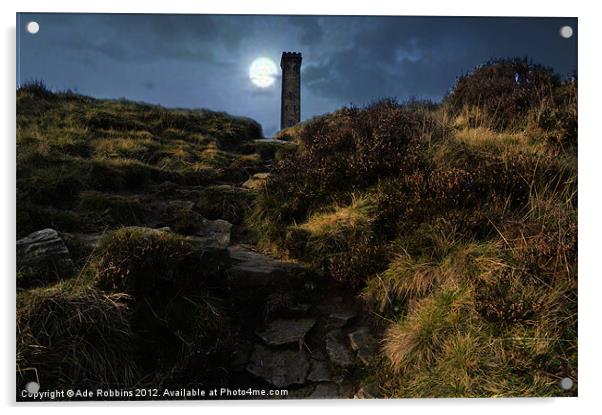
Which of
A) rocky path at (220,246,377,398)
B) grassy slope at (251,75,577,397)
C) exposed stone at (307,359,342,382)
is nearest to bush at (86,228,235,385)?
rocky path at (220,246,377,398)

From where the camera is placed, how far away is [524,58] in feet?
13.9

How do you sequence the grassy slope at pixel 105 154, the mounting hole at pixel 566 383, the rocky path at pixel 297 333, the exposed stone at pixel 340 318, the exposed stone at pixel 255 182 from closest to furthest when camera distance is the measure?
the mounting hole at pixel 566 383 < the rocky path at pixel 297 333 < the exposed stone at pixel 340 318 < the grassy slope at pixel 105 154 < the exposed stone at pixel 255 182

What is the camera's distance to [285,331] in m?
3.45

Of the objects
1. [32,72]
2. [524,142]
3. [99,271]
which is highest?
[32,72]

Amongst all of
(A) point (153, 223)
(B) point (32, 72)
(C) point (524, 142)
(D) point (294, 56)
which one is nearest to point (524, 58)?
(C) point (524, 142)

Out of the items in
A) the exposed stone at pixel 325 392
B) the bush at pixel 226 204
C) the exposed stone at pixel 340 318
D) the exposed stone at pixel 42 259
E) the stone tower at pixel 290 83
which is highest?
the stone tower at pixel 290 83

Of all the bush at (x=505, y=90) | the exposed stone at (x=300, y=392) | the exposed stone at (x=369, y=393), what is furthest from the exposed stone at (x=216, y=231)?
the bush at (x=505, y=90)

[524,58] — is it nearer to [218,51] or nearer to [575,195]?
[575,195]

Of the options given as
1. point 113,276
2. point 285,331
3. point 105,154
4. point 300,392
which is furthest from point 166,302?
point 105,154

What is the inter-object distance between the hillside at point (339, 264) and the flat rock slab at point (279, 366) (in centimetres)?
1

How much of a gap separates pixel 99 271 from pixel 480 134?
4.13 meters

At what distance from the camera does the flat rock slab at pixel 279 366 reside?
10.2 feet

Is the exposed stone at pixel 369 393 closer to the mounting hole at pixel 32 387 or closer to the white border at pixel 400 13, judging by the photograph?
the white border at pixel 400 13

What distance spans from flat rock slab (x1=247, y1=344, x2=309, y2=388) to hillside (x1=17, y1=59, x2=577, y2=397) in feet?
0.03
